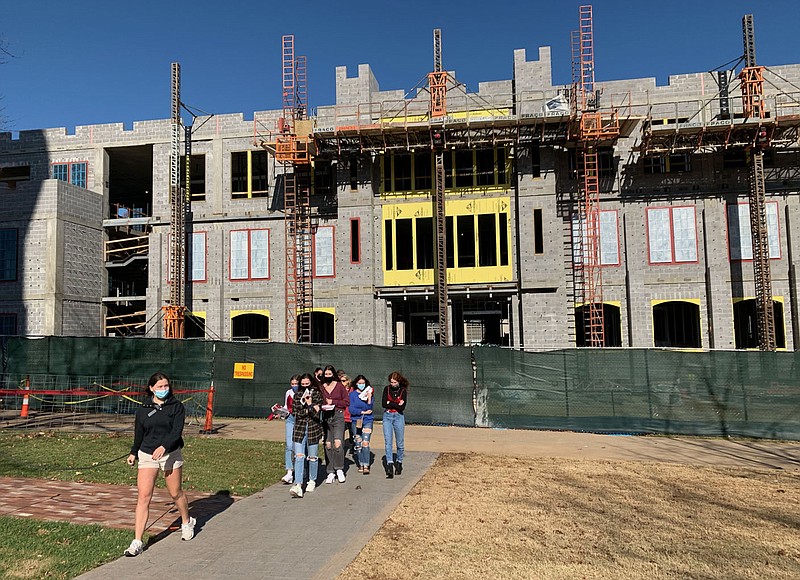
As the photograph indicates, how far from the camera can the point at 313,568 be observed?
6023 mm

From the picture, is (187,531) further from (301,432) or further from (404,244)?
(404,244)

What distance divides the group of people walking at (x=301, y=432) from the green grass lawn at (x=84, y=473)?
54 cm

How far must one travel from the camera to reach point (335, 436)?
396 inches

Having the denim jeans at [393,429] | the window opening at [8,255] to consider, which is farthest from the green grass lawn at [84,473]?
the window opening at [8,255]

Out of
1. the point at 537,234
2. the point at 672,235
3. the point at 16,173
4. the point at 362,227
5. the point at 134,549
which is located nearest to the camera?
the point at 134,549

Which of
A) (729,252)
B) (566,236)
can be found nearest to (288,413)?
(566,236)

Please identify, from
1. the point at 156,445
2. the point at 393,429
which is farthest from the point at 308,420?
the point at 156,445

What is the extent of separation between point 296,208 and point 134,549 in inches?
1007

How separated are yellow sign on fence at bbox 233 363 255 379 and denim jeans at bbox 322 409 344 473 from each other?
29.3 ft

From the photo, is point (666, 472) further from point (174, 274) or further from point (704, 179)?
point (174, 274)

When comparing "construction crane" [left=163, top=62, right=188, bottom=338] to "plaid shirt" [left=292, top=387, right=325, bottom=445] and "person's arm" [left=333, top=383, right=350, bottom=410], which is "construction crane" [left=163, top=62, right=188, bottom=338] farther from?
"plaid shirt" [left=292, top=387, right=325, bottom=445]

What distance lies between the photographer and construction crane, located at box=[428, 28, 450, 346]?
2819 centimetres

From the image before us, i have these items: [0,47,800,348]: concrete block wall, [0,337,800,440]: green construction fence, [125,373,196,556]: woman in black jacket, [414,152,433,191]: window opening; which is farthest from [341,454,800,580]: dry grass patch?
[414,152,433,191]: window opening

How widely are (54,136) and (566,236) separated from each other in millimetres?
28747
